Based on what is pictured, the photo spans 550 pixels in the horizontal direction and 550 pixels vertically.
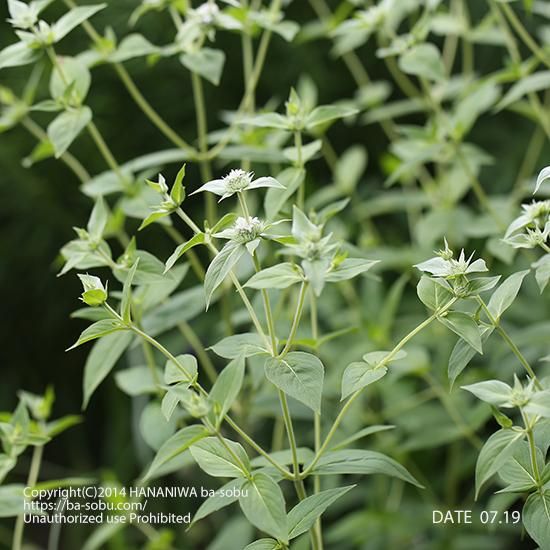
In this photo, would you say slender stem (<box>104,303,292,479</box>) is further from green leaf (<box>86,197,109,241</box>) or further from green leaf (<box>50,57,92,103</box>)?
green leaf (<box>50,57,92,103</box>)

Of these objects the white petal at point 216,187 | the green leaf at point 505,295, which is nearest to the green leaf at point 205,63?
the white petal at point 216,187

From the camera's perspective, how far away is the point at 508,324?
1.10 metres

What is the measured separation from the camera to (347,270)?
53 centimetres

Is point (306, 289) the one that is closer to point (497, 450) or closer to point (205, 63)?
point (497, 450)

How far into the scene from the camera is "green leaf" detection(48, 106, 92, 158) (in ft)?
2.28

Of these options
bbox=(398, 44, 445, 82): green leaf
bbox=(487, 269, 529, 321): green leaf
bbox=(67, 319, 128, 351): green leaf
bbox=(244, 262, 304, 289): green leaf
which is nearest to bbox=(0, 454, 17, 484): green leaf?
bbox=(67, 319, 128, 351): green leaf

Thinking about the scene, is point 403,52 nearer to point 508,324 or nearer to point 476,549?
point 508,324

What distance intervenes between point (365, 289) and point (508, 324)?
0.65 feet

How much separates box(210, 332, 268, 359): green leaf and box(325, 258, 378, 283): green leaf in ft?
0.23

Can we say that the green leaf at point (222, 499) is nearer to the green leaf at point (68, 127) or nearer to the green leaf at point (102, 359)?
the green leaf at point (102, 359)

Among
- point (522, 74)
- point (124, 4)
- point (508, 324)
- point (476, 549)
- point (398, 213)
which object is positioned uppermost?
point (124, 4)

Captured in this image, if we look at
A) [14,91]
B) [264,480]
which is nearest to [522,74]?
[264,480]

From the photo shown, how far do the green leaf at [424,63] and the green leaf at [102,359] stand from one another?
37 cm

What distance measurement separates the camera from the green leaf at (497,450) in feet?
1.63
